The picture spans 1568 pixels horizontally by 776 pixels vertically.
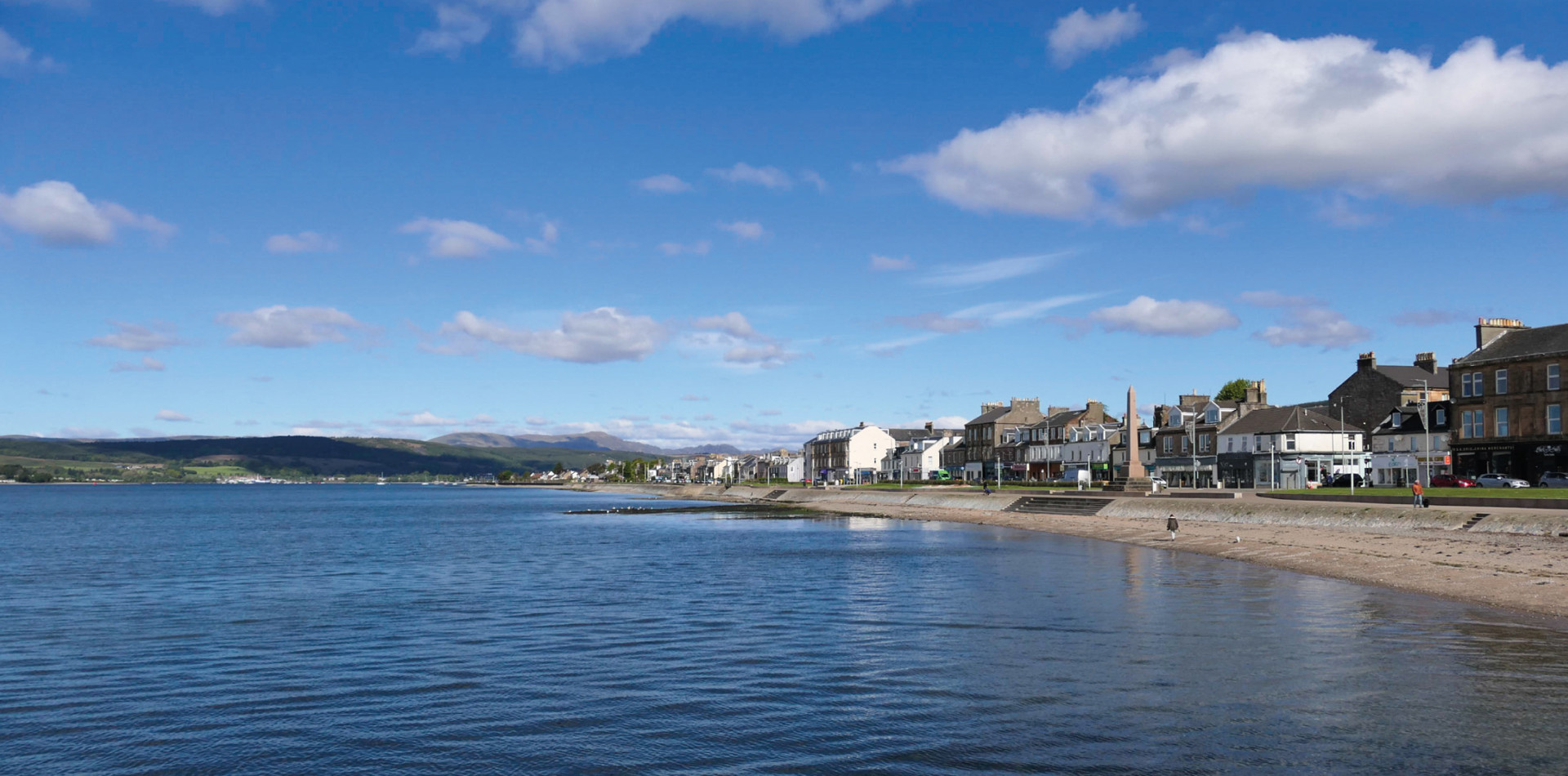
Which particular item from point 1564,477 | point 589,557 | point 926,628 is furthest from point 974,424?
point 926,628

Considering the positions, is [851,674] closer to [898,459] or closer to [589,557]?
[589,557]

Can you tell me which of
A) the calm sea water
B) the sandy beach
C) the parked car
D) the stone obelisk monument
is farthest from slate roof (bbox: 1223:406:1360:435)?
the calm sea water

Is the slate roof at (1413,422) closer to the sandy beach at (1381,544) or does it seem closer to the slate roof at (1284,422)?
the slate roof at (1284,422)

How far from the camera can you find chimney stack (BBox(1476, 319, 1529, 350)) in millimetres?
75125

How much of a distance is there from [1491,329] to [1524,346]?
12.9 feet

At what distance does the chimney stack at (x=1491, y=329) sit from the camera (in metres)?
75.1

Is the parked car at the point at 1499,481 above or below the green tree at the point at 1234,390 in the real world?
below

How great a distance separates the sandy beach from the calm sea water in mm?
2079

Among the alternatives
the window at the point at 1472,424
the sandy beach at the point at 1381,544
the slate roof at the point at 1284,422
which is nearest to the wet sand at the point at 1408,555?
the sandy beach at the point at 1381,544

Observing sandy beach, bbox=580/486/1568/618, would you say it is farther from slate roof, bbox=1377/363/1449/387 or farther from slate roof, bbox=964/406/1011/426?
slate roof, bbox=964/406/1011/426

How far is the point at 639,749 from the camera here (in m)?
15.8

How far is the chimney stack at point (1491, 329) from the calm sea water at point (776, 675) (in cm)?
4541

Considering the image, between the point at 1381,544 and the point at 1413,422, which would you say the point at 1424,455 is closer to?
the point at 1413,422

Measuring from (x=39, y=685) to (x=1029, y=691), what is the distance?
64.5 ft
